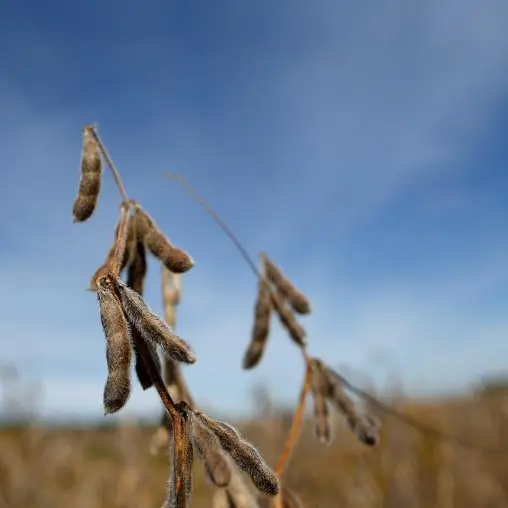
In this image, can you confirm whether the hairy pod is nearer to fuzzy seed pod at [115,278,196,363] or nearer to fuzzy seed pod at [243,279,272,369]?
fuzzy seed pod at [115,278,196,363]

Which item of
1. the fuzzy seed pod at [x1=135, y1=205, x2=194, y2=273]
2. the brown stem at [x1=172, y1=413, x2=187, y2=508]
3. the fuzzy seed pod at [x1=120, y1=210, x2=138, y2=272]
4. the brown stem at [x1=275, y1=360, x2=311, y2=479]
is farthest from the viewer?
the brown stem at [x1=275, y1=360, x2=311, y2=479]

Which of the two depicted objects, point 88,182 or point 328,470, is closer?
point 88,182

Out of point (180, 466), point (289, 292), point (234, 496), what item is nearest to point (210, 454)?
point (234, 496)

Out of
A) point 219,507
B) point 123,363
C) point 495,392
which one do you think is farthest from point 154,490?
point 495,392

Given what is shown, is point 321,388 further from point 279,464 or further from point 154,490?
point 154,490

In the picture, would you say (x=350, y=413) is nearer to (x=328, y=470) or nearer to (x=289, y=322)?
(x=289, y=322)

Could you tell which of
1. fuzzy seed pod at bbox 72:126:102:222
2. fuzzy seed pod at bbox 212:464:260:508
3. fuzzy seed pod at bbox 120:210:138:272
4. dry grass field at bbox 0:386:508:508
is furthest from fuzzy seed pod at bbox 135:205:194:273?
dry grass field at bbox 0:386:508:508
